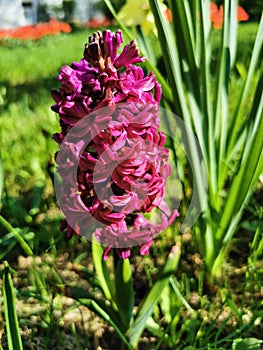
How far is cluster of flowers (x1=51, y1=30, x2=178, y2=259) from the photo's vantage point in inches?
26.4

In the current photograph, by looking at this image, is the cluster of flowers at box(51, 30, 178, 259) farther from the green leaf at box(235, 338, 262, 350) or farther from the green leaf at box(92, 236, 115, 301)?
the green leaf at box(235, 338, 262, 350)

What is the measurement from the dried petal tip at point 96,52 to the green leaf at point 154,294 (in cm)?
31

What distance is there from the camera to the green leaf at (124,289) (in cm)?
80

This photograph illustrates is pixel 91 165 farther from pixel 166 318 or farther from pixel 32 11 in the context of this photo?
pixel 32 11

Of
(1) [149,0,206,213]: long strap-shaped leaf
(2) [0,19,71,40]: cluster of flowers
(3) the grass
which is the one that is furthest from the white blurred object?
(1) [149,0,206,213]: long strap-shaped leaf

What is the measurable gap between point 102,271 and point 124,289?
0.19 ft

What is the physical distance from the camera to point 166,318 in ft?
3.01

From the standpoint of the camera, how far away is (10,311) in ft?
2.08

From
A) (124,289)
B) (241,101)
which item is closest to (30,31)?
(241,101)

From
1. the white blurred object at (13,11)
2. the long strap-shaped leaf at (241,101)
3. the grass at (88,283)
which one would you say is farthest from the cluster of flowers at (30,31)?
the white blurred object at (13,11)

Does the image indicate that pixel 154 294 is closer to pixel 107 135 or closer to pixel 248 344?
pixel 248 344

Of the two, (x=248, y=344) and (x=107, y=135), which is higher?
(x=107, y=135)

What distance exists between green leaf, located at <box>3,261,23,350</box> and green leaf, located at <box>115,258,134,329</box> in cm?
21

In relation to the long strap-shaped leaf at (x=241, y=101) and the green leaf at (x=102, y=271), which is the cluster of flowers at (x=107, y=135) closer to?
the green leaf at (x=102, y=271)
